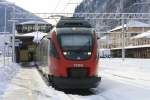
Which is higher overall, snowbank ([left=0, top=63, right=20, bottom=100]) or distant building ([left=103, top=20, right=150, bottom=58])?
distant building ([left=103, top=20, right=150, bottom=58])

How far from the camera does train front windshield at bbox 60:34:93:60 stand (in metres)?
19.6

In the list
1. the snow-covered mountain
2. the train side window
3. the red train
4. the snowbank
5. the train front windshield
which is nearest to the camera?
the red train

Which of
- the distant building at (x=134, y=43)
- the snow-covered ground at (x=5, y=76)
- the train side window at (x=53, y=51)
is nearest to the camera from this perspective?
the train side window at (x=53, y=51)

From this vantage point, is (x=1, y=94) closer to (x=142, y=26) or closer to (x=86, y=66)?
(x=86, y=66)

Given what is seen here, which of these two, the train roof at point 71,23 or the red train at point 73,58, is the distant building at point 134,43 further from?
the red train at point 73,58

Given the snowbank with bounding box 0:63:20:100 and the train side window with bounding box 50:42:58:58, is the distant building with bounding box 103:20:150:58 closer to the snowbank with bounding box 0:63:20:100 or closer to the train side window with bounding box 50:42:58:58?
the snowbank with bounding box 0:63:20:100

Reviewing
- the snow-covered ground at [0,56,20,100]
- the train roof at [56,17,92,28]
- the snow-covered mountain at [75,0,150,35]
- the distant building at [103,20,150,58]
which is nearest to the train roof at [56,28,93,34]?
the train roof at [56,17,92,28]

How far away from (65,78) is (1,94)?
2.89 metres

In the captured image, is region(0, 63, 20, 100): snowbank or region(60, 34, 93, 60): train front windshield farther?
region(0, 63, 20, 100): snowbank

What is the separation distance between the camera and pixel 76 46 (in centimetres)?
1983

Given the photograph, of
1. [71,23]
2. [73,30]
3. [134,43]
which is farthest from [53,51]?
[134,43]

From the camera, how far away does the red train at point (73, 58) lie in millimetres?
19188

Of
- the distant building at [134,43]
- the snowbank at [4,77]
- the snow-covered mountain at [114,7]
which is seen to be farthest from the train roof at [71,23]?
the snow-covered mountain at [114,7]

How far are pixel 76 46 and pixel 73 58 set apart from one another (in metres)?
0.62
